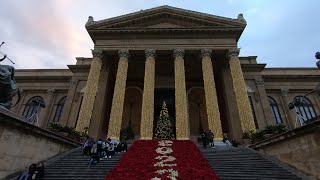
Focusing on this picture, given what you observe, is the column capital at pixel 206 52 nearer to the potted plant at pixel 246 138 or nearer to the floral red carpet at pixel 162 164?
the potted plant at pixel 246 138

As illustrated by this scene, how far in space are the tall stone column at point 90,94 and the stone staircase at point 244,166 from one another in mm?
10795

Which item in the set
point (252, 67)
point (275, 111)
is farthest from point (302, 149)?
point (275, 111)

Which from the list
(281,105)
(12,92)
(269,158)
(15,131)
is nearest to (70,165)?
(15,131)

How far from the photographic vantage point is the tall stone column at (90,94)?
19.6 metres

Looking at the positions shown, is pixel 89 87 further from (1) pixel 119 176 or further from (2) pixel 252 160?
(2) pixel 252 160

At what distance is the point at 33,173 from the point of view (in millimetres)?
9188

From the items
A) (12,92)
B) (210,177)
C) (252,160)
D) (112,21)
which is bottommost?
(210,177)

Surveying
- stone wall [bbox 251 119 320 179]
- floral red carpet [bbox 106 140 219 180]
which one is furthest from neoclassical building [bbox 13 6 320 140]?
stone wall [bbox 251 119 320 179]

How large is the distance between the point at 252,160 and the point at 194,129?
14.4 metres

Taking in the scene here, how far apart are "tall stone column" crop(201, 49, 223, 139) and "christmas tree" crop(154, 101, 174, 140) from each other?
261 inches

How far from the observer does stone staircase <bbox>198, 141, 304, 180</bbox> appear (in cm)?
930

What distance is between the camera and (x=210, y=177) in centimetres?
910

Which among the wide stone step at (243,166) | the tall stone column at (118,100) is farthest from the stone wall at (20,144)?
the wide stone step at (243,166)

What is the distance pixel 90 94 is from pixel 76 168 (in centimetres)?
1083
